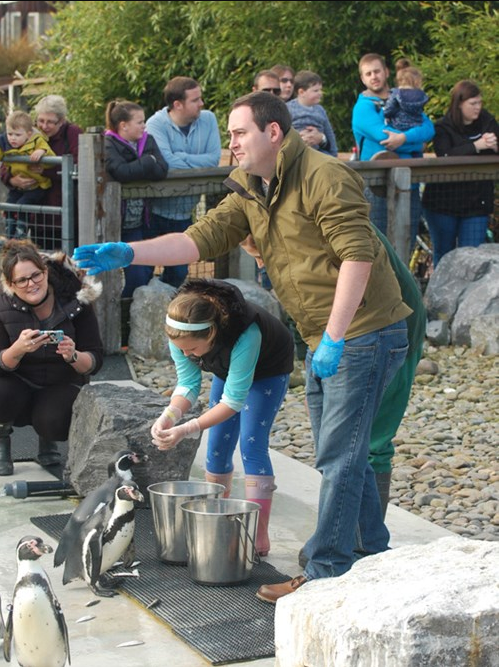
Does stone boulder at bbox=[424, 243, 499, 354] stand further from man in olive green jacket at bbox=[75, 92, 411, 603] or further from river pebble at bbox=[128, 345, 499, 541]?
man in olive green jacket at bbox=[75, 92, 411, 603]

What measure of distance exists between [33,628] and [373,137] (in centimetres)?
721

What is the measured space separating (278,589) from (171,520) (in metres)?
0.58

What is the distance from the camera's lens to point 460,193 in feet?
34.0

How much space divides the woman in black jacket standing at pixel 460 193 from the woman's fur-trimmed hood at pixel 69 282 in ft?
16.3

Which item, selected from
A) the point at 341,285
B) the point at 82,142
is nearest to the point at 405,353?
the point at 341,285

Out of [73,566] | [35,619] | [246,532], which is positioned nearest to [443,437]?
[246,532]

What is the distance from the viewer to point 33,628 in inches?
144

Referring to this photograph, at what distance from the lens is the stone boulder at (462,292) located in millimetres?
9594

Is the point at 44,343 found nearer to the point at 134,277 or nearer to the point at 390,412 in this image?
the point at 390,412

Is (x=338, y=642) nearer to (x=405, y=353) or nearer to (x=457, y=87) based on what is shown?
(x=405, y=353)

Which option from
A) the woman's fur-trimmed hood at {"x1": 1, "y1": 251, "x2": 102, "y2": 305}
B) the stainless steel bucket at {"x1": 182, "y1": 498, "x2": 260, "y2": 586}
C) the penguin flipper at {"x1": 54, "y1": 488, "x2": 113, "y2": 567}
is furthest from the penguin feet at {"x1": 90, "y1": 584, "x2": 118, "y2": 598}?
the woman's fur-trimmed hood at {"x1": 1, "y1": 251, "x2": 102, "y2": 305}

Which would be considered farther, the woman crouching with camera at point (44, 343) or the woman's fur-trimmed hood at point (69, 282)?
the woman's fur-trimmed hood at point (69, 282)

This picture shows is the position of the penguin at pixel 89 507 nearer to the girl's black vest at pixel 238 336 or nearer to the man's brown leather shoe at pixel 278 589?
the girl's black vest at pixel 238 336

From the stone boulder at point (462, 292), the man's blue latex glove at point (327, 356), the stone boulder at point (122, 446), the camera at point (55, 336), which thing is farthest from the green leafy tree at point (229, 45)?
the man's blue latex glove at point (327, 356)
